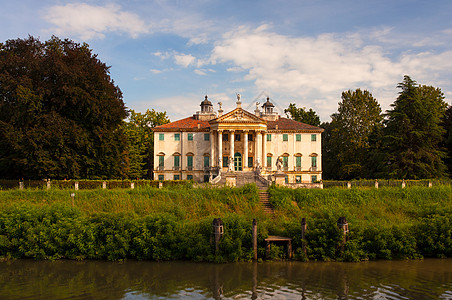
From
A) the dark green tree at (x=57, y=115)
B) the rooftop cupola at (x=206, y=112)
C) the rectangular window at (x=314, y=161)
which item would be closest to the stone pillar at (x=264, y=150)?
the rectangular window at (x=314, y=161)

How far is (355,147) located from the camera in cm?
5525

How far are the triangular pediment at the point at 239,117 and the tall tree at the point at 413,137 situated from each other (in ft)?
46.8

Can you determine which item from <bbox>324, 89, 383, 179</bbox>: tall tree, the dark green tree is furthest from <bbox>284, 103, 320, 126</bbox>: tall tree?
the dark green tree

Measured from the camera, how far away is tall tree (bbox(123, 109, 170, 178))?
5625cm

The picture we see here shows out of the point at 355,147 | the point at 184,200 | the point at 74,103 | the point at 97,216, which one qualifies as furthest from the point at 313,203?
the point at 355,147

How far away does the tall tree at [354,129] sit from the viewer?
55.1m

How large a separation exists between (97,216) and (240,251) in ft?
27.0

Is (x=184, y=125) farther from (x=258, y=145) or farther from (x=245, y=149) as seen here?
(x=258, y=145)

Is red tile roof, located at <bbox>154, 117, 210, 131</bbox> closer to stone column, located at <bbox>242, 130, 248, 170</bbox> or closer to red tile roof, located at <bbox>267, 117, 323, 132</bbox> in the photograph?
stone column, located at <bbox>242, 130, 248, 170</bbox>

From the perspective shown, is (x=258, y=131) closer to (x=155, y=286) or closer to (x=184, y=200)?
(x=184, y=200)

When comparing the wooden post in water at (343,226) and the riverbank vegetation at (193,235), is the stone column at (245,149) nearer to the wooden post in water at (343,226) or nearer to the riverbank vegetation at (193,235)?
the riverbank vegetation at (193,235)

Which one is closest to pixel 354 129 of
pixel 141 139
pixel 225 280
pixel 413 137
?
pixel 413 137

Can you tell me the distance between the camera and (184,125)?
52156mm

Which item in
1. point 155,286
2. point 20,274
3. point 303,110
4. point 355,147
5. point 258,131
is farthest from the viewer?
point 303,110
